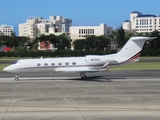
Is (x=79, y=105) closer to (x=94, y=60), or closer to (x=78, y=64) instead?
(x=94, y=60)

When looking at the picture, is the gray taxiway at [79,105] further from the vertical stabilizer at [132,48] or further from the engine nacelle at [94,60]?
the vertical stabilizer at [132,48]

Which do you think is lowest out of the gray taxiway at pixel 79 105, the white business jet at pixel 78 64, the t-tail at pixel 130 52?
the gray taxiway at pixel 79 105

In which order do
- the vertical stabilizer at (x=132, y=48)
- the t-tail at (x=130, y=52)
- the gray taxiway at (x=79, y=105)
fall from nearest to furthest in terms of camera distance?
1. the gray taxiway at (x=79, y=105)
2. the t-tail at (x=130, y=52)
3. the vertical stabilizer at (x=132, y=48)

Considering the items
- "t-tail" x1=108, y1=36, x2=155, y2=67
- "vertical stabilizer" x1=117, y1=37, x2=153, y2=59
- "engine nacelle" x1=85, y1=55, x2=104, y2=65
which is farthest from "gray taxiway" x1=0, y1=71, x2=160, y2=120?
"vertical stabilizer" x1=117, y1=37, x2=153, y2=59

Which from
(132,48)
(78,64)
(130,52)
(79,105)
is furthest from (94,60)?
(79,105)

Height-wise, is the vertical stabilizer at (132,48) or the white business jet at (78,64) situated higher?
the vertical stabilizer at (132,48)

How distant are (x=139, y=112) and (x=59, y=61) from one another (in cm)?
1953

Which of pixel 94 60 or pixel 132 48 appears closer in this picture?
pixel 94 60

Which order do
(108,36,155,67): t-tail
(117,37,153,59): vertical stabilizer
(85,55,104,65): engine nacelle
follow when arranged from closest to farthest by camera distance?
1. (85,55,104,65): engine nacelle
2. (108,36,155,67): t-tail
3. (117,37,153,59): vertical stabilizer

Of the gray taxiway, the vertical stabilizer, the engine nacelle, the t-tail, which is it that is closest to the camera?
the gray taxiway

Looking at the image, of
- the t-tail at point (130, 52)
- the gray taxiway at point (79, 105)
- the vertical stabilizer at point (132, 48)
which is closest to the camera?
the gray taxiway at point (79, 105)

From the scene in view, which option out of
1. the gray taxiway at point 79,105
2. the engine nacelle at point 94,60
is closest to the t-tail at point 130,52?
the engine nacelle at point 94,60

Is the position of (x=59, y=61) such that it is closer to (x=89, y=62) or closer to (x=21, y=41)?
(x=89, y=62)

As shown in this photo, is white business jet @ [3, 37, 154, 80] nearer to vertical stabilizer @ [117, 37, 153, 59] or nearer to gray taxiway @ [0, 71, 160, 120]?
vertical stabilizer @ [117, 37, 153, 59]
